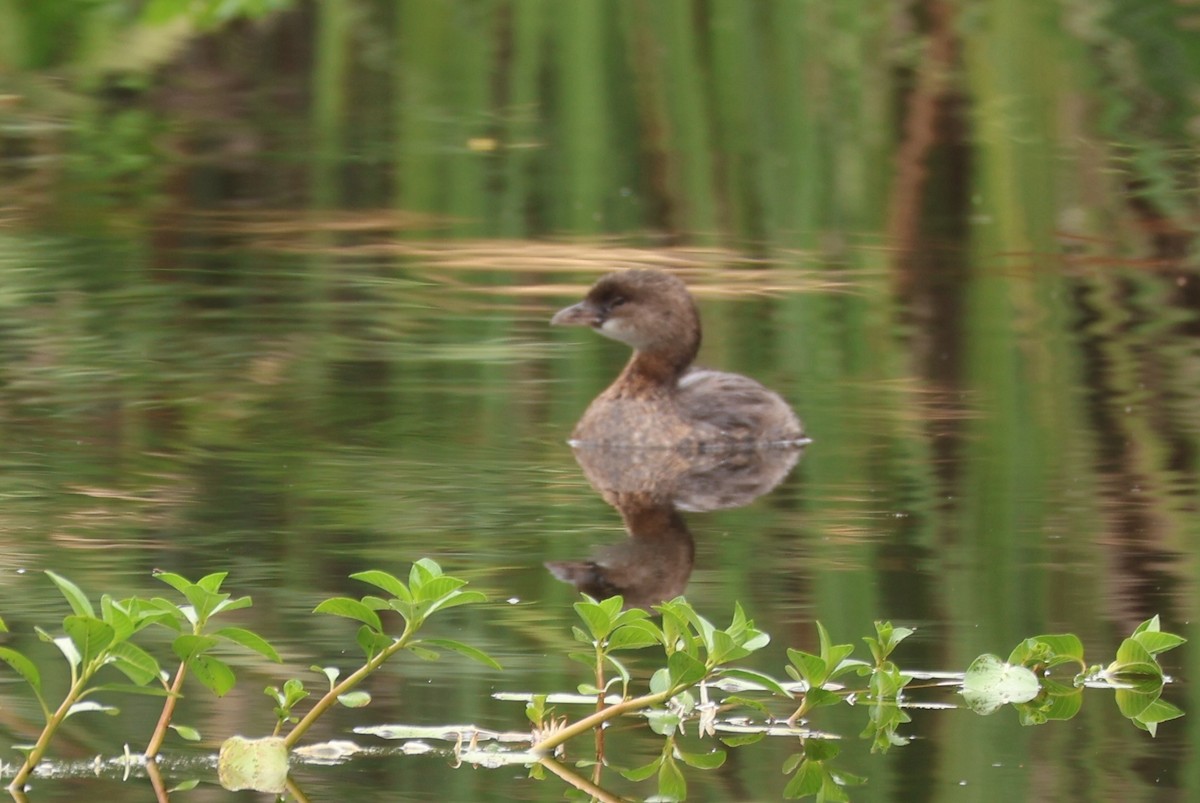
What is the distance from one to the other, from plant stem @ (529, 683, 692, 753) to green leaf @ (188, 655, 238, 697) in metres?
0.51

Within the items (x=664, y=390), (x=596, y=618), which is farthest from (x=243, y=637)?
(x=664, y=390)

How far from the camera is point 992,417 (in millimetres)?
7855

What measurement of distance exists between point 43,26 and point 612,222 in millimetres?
5884

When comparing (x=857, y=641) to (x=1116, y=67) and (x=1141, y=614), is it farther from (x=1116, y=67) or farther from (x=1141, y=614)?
(x=1116, y=67)

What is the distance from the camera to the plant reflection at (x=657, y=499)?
18.3 ft

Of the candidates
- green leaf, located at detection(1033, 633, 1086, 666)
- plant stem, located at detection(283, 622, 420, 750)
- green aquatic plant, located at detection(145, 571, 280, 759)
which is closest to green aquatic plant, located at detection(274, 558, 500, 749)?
plant stem, located at detection(283, 622, 420, 750)

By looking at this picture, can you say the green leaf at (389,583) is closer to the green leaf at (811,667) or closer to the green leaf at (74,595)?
the green leaf at (74,595)

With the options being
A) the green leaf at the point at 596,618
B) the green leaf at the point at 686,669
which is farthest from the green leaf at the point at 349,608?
the green leaf at the point at 686,669

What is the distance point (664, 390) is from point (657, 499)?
1377 millimetres

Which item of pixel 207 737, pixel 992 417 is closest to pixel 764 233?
pixel 992 417

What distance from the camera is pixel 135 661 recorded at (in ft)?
12.1

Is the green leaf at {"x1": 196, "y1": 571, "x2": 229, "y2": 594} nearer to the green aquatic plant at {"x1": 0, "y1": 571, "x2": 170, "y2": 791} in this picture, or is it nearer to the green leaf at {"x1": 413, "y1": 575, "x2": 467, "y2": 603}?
the green aquatic plant at {"x1": 0, "y1": 571, "x2": 170, "y2": 791}

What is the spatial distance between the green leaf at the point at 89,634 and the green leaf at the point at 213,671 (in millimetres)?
215

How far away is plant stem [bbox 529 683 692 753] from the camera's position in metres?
3.96
